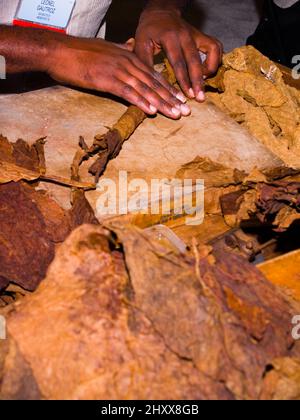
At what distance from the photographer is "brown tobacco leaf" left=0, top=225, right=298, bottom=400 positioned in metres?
0.87

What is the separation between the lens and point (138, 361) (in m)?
0.87

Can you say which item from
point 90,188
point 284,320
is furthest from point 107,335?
point 90,188

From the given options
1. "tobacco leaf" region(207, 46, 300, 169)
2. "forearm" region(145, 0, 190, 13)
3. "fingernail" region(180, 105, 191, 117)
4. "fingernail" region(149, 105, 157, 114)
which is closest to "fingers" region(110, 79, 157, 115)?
"fingernail" region(149, 105, 157, 114)

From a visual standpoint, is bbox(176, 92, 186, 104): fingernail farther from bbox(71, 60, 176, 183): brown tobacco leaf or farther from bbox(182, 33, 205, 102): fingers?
bbox(71, 60, 176, 183): brown tobacco leaf

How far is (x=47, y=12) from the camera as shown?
218 centimetres

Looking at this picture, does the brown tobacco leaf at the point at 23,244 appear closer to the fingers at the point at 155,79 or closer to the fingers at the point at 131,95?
the fingers at the point at 131,95

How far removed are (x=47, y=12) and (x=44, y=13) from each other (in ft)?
0.05

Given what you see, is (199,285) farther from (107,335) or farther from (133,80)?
(133,80)

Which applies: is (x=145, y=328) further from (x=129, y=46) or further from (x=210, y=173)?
(x=129, y=46)

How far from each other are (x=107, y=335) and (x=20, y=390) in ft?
0.70

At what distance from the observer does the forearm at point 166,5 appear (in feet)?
7.68
